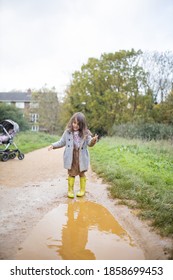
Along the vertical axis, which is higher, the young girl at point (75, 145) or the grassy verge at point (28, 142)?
the young girl at point (75, 145)

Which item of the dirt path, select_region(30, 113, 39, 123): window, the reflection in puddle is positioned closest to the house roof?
select_region(30, 113, 39, 123): window

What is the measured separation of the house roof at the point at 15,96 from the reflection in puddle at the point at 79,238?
113ft

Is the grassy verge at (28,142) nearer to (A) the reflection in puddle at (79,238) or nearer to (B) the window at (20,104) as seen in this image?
(A) the reflection in puddle at (79,238)

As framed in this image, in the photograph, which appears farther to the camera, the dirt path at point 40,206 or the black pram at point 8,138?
the black pram at point 8,138

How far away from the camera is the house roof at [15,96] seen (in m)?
37.2

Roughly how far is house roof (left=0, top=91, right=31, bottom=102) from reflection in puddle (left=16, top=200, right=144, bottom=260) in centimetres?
3456

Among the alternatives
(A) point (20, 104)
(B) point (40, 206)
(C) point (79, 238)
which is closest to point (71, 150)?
(B) point (40, 206)

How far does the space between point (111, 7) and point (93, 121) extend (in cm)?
1470

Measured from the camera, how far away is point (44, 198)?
4.44 metres

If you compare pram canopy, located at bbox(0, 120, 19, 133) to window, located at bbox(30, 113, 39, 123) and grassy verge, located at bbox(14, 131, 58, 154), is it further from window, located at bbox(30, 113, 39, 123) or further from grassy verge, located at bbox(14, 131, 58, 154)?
window, located at bbox(30, 113, 39, 123)

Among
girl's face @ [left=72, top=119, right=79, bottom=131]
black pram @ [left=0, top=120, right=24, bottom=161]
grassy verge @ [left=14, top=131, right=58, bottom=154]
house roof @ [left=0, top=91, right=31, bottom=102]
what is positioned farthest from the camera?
house roof @ [left=0, top=91, right=31, bottom=102]

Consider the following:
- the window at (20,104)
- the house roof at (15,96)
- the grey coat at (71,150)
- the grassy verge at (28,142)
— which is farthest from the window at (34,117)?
the grey coat at (71,150)

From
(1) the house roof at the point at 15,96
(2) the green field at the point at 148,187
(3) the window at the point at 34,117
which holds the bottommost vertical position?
(2) the green field at the point at 148,187

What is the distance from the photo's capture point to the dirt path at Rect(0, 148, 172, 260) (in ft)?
8.83
